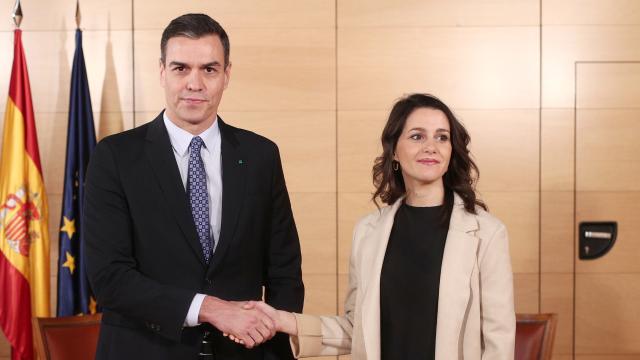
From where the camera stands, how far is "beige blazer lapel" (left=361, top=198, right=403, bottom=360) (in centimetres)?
226

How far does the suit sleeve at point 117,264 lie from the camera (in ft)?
6.81

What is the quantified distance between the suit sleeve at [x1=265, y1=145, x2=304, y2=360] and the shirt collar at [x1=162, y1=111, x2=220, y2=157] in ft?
0.72

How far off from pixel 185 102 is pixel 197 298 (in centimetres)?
64

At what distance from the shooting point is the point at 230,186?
7.34 ft

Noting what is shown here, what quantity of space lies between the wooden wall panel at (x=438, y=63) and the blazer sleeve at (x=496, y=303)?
7.21 ft

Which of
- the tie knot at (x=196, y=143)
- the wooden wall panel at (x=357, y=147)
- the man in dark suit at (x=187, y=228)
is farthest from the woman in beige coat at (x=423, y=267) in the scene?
the wooden wall panel at (x=357, y=147)

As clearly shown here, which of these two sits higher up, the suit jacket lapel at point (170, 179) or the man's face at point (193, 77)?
the man's face at point (193, 77)

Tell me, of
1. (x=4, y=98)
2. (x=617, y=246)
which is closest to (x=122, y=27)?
(x=4, y=98)

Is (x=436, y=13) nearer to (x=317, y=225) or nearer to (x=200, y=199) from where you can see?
(x=317, y=225)

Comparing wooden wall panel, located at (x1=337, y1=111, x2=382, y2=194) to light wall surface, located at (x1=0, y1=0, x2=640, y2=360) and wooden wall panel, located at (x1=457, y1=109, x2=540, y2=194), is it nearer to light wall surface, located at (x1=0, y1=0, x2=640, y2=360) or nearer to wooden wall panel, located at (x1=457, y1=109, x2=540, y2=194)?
light wall surface, located at (x1=0, y1=0, x2=640, y2=360)

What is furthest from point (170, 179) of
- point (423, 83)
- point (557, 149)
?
point (557, 149)

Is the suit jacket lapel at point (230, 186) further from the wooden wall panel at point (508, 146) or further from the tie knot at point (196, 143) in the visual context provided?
the wooden wall panel at point (508, 146)

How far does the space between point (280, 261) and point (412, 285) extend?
A: 0.45 meters

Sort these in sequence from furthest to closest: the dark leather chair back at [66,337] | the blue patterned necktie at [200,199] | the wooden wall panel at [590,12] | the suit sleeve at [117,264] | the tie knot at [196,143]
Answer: the wooden wall panel at [590,12], the dark leather chair back at [66,337], the tie knot at [196,143], the blue patterned necktie at [200,199], the suit sleeve at [117,264]
